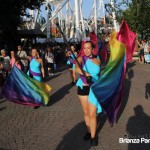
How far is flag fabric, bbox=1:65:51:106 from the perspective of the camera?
Result: 8929mm

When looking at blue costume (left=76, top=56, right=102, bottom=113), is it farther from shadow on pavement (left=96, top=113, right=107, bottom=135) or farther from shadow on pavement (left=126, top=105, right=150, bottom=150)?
shadow on pavement (left=96, top=113, right=107, bottom=135)

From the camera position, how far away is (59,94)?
1153 centimetres

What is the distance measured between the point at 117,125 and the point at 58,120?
55.6 inches

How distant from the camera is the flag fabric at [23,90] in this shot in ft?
29.3

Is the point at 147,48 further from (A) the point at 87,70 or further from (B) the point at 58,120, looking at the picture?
(A) the point at 87,70

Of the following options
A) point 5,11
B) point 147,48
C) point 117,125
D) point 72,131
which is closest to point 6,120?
point 72,131

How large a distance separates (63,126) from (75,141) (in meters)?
1.08

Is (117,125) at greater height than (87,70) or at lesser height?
lesser

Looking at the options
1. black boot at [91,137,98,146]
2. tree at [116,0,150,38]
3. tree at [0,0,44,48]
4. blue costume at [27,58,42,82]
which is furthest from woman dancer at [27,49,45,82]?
tree at [116,0,150,38]

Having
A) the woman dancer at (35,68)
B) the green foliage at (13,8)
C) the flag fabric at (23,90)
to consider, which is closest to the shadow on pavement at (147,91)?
the flag fabric at (23,90)

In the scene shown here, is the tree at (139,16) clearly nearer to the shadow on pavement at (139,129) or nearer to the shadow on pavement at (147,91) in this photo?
the shadow on pavement at (147,91)

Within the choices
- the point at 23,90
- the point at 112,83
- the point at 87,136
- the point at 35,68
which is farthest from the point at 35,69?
the point at 87,136

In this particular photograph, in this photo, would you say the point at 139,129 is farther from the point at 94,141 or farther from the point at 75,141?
the point at 75,141

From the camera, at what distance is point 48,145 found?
6.13 metres
